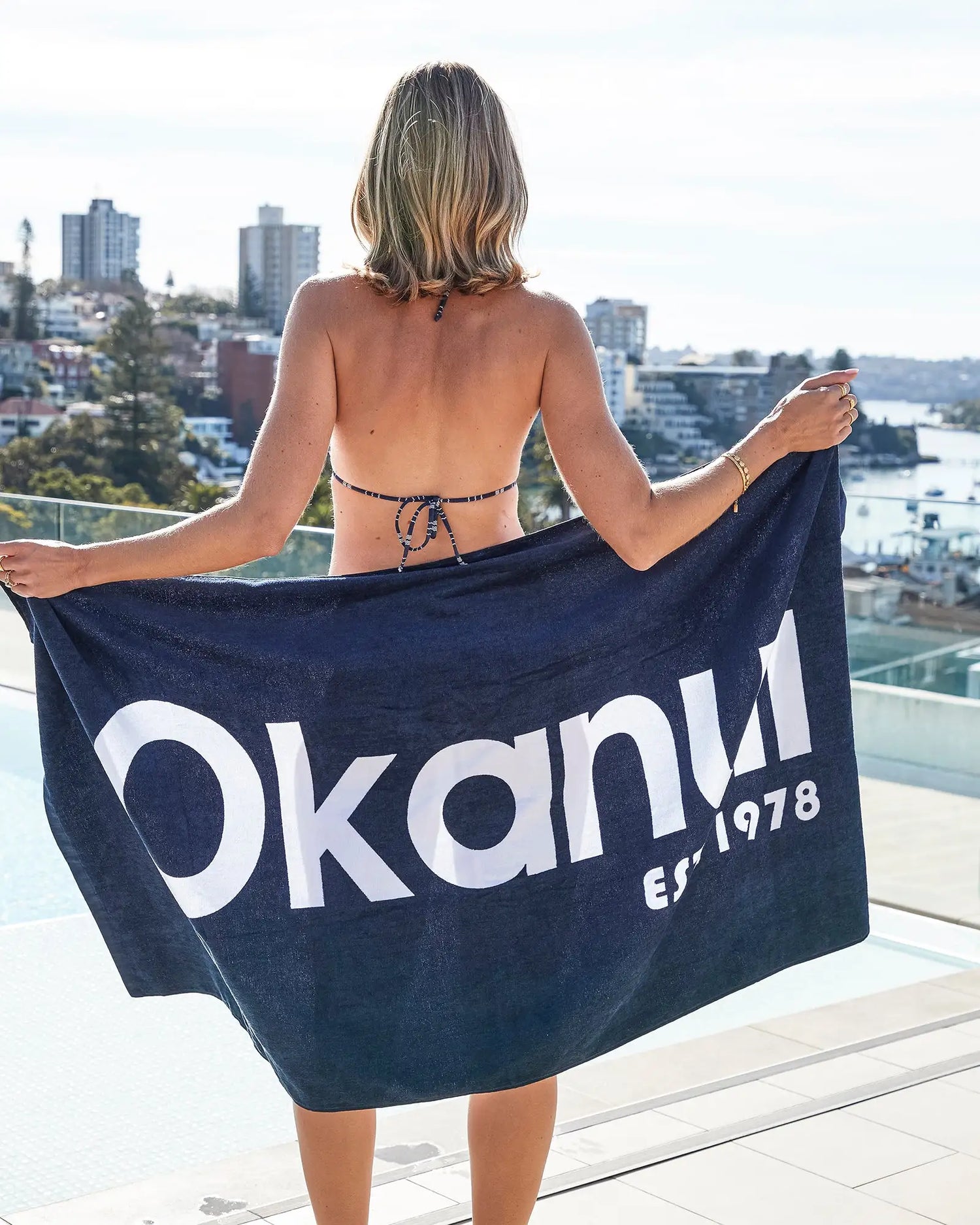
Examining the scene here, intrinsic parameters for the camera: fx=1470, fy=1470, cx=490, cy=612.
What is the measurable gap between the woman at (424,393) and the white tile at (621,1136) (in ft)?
4.01

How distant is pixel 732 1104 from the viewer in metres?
2.78

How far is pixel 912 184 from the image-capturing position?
64438 mm

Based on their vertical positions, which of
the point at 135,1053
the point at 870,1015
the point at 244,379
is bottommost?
the point at 135,1053

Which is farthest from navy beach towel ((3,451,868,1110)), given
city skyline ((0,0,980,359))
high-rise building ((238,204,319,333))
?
high-rise building ((238,204,319,333))

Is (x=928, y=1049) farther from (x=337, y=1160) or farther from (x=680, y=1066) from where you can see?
(x=337, y=1160)

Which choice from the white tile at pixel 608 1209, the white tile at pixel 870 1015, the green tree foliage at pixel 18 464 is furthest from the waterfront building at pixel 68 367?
the white tile at pixel 608 1209

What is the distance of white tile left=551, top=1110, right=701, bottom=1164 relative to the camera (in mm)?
2566

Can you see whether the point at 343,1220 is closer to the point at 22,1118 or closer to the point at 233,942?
the point at 233,942

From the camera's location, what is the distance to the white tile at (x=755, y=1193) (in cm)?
233

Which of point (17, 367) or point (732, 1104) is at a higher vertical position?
point (17, 367)

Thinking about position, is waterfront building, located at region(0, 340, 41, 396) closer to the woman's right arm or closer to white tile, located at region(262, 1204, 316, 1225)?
white tile, located at region(262, 1204, 316, 1225)

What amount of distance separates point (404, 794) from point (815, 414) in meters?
0.75

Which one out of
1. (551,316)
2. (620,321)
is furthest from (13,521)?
(620,321)

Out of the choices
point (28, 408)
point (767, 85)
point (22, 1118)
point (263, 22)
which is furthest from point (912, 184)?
point (22, 1118)
